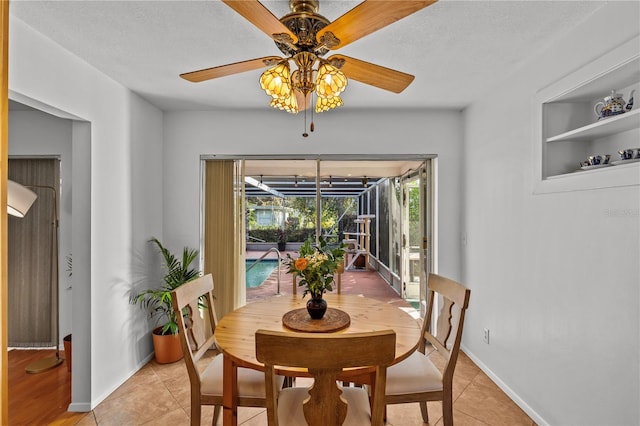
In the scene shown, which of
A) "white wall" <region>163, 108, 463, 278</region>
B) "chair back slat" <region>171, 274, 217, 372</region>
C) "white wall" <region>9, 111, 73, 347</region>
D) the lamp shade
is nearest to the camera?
"chair back slat" <region>171, 274, 217, 372</region>

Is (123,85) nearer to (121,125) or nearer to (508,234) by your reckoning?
(121,125)

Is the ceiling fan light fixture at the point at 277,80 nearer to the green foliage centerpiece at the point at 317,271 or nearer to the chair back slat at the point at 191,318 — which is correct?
the green foliage centerpiece at the point at 317,271

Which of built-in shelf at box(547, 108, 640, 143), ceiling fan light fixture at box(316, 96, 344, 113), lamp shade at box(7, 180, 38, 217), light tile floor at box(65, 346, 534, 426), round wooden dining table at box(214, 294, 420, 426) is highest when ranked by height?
ceiling fan light fixture at box(316, 96, 344, 113)

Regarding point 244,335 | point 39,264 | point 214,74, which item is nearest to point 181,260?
point 39,264

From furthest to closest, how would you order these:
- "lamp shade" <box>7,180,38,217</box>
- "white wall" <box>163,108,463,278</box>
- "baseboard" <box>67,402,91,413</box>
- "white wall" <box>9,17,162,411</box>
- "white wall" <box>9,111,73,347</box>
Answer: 1. "white wall" <box>163,108,463,278</box>
2. "white wall" <box>9,111,73,347</box>
3. "lamp shade" <box>7,180,38,217</box>
4. "baseboard" <box>67,402,91,413</box>
5. "white wall" <box>9,17,162,411</box>

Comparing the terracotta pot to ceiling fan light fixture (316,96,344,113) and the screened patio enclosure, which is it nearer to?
the screened patio enclosure

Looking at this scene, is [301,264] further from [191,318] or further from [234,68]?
[234,68]

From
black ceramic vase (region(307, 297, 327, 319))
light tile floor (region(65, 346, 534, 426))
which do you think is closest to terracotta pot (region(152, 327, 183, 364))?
light tile floor (region(65, 346, 534, 426))

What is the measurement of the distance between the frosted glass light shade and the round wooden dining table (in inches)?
46.1

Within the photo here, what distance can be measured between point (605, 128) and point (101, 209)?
337 cm

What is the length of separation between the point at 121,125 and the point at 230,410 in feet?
8.09

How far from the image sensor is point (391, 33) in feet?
6.60

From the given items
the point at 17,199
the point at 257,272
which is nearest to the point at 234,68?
the point at 17,199

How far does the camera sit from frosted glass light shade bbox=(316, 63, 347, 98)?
1.50 m
